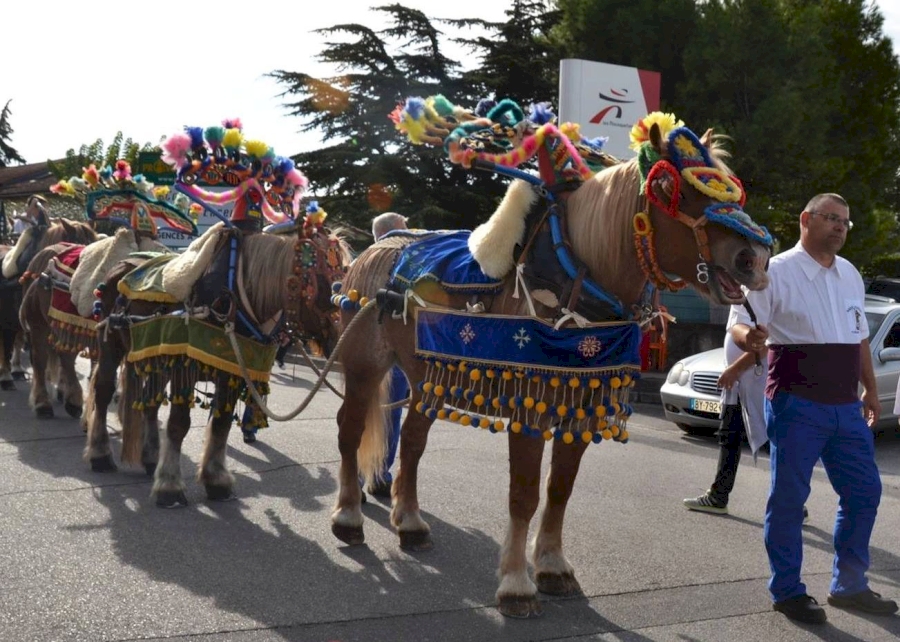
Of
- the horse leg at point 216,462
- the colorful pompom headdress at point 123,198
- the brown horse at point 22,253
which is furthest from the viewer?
the brown horse at point 22,253

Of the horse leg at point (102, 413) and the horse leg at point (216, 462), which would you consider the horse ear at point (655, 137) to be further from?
the horse leg at point (102, 413)

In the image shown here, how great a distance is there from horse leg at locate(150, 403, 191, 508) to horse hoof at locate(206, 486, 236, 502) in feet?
0.70

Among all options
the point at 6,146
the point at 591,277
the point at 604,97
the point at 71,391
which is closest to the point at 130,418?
the point at 71,391

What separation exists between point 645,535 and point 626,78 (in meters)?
13.6

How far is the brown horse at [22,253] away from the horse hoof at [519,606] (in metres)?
7.84

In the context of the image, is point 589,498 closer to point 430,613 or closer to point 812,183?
point 430,613

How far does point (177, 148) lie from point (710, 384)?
22.2ft

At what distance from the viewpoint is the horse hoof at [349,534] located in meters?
6.00

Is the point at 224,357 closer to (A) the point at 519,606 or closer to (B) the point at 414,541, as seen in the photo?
(B) the point at 414,541

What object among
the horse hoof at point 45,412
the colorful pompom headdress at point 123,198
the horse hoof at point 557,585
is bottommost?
the horse hoof at point 45,412

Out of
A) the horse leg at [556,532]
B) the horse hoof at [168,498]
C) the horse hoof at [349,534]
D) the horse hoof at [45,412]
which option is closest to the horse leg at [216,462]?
the horse hoof at [168,498]

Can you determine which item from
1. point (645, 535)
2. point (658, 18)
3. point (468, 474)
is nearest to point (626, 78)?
point (658, 18)

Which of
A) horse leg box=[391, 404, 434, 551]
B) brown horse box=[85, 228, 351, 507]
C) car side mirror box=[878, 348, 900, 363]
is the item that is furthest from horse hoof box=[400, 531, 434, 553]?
car side mirror box=[878, 348, 900, 363]

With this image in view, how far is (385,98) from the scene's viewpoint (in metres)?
26.8
